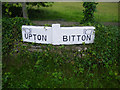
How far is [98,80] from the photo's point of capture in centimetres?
351

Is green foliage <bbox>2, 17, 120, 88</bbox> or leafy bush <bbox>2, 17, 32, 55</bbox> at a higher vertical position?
leafy bush <bbox>2, 17, 32, 55</bbox>

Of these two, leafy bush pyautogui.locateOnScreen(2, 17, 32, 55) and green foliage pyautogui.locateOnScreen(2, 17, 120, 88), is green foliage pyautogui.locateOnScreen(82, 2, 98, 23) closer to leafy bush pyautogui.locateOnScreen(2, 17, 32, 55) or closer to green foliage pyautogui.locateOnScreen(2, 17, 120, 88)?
green foliage pyautogui.locateOnScreen(2, 17, 120, 88)

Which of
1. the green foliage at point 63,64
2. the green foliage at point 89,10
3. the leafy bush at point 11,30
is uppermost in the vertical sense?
the green foliage at point 89,10

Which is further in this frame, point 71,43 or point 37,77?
point 71,43

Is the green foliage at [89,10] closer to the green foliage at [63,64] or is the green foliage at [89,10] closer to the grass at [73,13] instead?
the green foliage at [63,64]

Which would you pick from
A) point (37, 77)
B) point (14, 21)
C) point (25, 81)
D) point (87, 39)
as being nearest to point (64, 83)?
point (37, 77)

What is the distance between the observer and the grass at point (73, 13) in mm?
7823

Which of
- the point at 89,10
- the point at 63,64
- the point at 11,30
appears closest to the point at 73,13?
the point at 89,10

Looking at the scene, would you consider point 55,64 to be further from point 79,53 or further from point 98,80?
point 98,80

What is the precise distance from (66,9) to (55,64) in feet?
20.6

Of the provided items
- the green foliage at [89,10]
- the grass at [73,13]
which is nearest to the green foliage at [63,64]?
the green foliage at [89,10]

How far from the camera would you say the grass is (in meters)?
7.82

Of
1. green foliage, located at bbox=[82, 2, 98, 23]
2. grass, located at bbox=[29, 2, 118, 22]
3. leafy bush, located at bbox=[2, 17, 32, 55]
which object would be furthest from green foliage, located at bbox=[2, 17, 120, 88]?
grass, located at bbox=[29, 2, 118, 22]

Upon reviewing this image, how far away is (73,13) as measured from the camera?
887 centimetres
